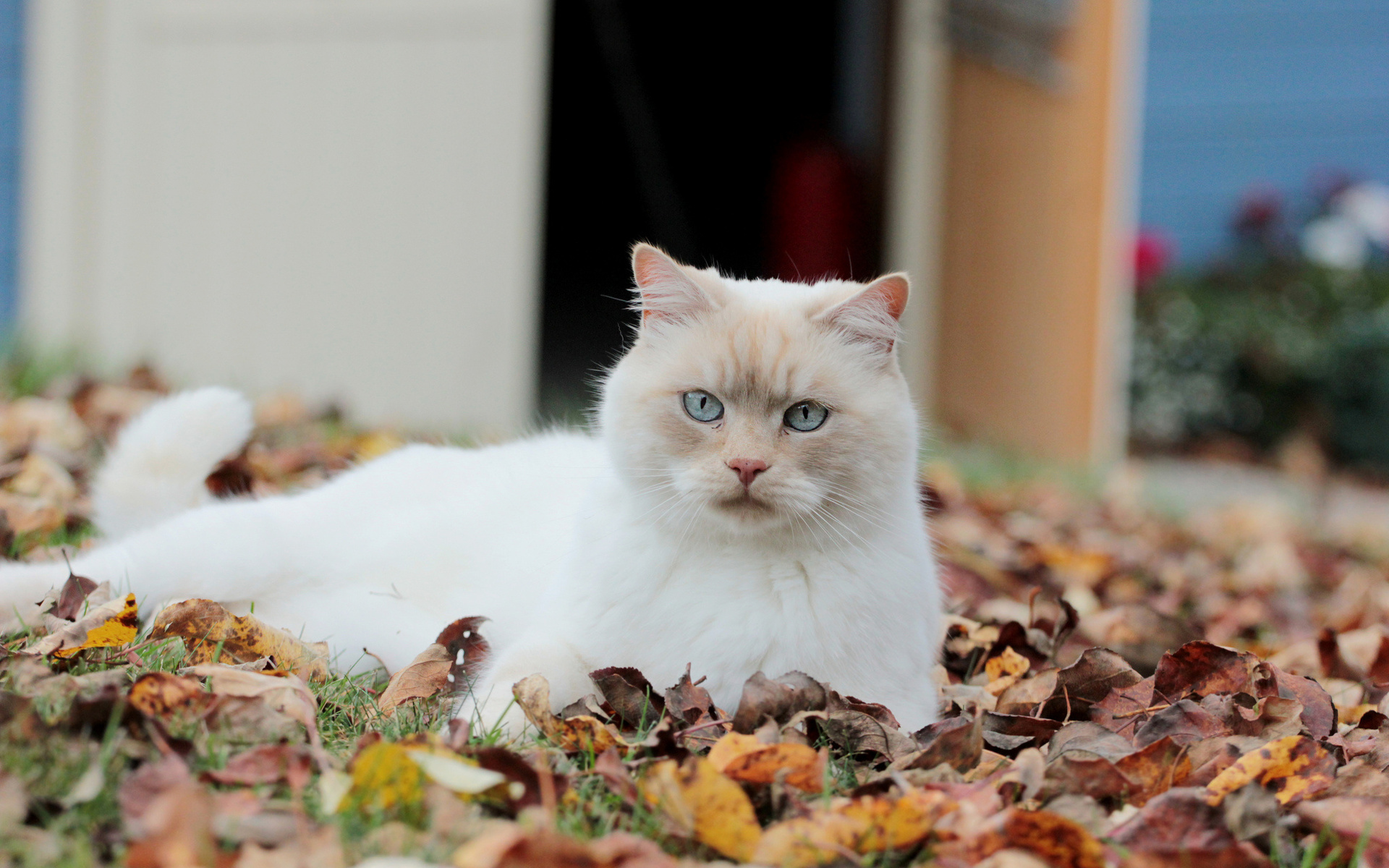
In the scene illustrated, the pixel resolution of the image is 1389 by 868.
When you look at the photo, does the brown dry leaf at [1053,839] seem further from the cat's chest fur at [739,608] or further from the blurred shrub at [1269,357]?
the blurred shrub at [1269,357]

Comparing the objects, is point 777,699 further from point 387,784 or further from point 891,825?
point 387,784

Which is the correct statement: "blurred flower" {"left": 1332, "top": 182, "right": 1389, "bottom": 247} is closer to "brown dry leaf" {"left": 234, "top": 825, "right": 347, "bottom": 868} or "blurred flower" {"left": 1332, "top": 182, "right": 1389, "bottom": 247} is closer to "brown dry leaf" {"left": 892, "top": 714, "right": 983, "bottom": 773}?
"brown dry leaf" {"left": 892, "top": 714, "right": 983, "bottom": 773}

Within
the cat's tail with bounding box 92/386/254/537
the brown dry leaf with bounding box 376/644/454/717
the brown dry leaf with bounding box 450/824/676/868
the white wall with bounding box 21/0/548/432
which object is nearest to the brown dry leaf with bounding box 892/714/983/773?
the brown dry leaf with bounding box 450/824/676/868

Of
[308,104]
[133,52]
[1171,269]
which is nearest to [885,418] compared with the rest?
[308,104]

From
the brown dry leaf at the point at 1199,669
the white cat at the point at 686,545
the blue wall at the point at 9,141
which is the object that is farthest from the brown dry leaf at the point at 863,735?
the blue wall at the point at 9,141

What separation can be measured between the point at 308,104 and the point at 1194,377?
8.12 metres

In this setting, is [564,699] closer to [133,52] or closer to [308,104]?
[308,104]

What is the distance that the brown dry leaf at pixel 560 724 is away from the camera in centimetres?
152

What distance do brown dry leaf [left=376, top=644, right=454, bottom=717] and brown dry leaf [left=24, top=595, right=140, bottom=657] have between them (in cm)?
39

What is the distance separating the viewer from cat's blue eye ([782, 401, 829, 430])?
71.9 inches

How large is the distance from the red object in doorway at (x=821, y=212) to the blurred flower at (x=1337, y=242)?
17.1ft

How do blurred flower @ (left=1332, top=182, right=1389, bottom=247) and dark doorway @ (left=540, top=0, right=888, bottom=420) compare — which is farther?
blurred flower @ (left=1332, top=182, right=1389, bottom=247)

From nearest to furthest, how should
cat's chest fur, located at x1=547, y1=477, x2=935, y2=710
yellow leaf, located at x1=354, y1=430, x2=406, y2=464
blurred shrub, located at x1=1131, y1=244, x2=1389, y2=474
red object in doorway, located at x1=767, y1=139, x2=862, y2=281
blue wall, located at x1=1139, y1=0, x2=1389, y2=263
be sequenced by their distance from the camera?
cat's chest fur, located at x1=547, y1=477, x2=935, y2=710 → yellow leaf, located at x1=354, y1=430, x2=406, y2=464 → red object in doorway, located at x1=767, y1=139, x2=862, y2=281 → blurred shrub, located at x1=1131, y1=244, x2=1389, y2=474 → blue wall, located at x1=1139, y1=0, x2=1389, y2=263

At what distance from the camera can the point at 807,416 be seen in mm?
1832
